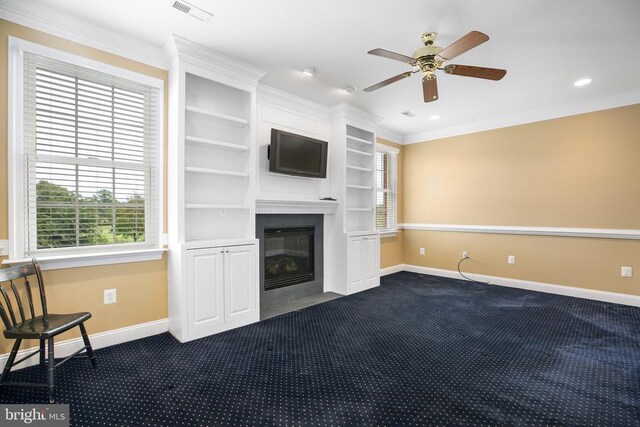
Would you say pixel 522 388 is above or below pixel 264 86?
below

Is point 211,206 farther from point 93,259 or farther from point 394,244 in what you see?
point 394,244

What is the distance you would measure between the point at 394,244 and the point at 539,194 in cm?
247

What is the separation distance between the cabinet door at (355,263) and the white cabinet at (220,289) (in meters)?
1.61

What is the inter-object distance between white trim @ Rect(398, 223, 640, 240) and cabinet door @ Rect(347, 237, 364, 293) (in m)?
1.78

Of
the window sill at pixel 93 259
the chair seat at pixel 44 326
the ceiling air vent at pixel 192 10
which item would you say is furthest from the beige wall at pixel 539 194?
the chair seat at pixel 44 326

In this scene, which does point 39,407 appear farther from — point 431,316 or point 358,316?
point 431,316

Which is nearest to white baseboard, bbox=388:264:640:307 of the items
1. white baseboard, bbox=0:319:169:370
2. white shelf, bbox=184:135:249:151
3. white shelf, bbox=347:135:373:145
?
white shelf, bbox=347:135:373:145

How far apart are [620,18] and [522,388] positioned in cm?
295

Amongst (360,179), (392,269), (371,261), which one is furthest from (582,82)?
(392,269)

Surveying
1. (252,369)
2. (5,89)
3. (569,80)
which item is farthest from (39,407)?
(569,80)

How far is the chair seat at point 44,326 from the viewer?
6.33ft

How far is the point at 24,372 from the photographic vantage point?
89.0 inches

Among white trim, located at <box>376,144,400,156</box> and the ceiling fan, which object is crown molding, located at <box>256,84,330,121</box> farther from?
the ceiling fan

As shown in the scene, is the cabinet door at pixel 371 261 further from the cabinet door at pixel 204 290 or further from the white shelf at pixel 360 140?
the cabinet door at pixel 204 290
